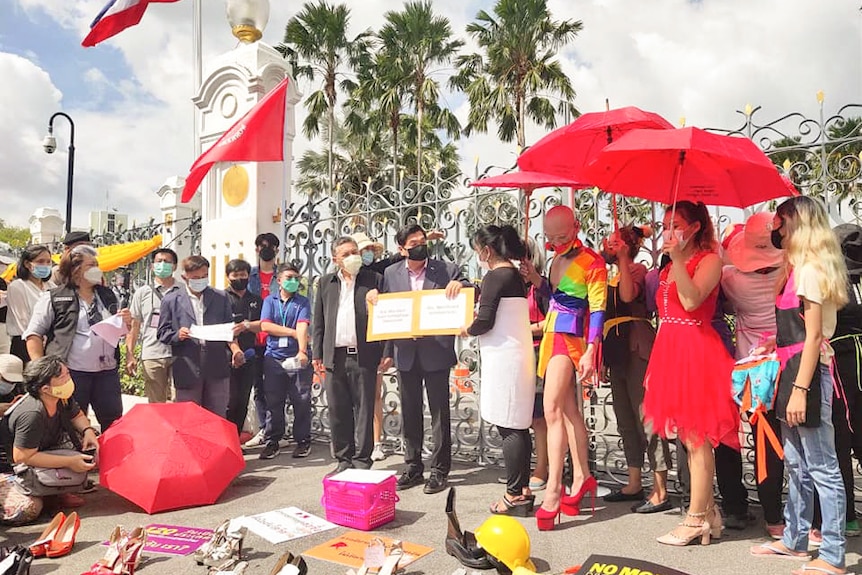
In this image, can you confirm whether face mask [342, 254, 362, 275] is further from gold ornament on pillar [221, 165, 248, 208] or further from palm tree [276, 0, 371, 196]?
palm tree [276, 0, 371, 196]

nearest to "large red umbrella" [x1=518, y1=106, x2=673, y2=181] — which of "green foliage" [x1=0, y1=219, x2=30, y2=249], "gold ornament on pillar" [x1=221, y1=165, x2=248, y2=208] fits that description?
"gold ornament on pillar" [x1=221, y1=165, x2=248, y2=208]

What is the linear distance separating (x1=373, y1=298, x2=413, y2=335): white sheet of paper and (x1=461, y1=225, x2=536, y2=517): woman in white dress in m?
0.80

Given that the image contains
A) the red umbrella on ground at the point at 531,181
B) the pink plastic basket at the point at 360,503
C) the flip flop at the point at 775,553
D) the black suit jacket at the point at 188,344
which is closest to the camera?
the flip flop at the point at 775,553

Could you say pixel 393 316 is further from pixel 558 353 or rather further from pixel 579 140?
pixel 579 140

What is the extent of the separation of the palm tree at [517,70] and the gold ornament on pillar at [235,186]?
623 inches

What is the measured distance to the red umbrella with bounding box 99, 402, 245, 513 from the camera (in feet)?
14.9

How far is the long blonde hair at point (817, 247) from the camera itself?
3170 millimetres

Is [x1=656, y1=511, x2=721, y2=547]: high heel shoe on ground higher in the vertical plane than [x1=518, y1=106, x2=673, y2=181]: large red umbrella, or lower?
lower

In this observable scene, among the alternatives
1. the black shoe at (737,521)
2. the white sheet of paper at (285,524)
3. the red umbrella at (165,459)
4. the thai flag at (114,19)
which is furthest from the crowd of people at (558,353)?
the thai flag at (114,19)

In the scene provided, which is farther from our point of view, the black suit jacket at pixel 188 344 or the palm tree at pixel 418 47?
the palm tree at pixel 418 47

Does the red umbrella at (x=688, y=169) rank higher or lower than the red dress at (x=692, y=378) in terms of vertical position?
higher

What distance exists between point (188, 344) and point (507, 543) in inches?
147

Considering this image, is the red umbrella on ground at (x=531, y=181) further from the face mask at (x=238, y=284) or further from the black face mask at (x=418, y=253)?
the face mask at (x=238, y=284)

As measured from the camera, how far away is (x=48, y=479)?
14.7ft
